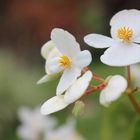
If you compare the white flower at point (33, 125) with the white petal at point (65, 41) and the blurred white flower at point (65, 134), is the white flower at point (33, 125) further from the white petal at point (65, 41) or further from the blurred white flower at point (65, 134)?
the white petal at point (65, 41)

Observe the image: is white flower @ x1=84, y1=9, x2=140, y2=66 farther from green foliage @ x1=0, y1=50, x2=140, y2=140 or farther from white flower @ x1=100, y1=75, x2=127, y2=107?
green foliage @ x1=0, y1=50, x2=140, y2=140

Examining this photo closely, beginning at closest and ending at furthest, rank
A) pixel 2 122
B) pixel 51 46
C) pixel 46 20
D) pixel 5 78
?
1. pixel 51 46
2. pixel 2 122
3. pixel 5 78
4. pixel 46 20

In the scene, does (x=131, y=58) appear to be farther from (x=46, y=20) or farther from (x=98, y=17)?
(x=46, y=20)

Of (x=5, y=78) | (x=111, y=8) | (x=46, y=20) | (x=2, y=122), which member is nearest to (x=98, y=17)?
(x=111, y=8)

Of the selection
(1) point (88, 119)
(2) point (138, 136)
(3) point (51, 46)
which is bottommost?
(1) point (88, 119)

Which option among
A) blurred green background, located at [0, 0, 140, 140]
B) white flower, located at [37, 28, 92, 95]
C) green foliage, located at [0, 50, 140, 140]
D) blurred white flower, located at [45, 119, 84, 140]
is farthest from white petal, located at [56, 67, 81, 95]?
blurred green background, located at [0, 0, 140, 140]

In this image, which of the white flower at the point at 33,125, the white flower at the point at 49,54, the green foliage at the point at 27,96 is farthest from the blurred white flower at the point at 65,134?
the white flower at the point at 49,54
